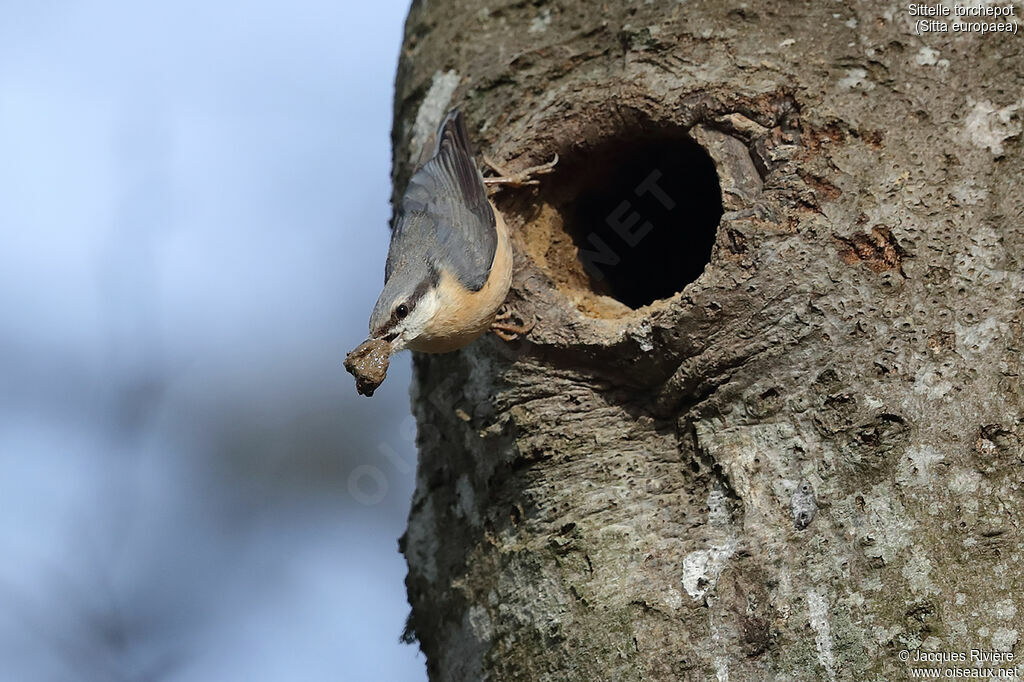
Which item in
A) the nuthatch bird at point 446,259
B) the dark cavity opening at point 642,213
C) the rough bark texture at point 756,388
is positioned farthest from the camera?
the dark cavity opening at point 642,213

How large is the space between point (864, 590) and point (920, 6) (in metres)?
1.30

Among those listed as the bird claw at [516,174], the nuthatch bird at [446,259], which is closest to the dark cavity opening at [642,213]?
the bird claw at [516,174]

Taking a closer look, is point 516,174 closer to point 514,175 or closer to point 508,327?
point 514,175

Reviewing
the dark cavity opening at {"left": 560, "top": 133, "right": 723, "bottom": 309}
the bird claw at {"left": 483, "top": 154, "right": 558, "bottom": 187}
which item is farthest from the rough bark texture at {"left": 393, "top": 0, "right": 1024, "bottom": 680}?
the dark cavity opening at {"left": 560, "top": 133, "right": 723, "bottom": 309}

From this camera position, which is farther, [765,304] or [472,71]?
[472,71]

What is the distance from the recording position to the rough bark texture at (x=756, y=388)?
6.80 ft

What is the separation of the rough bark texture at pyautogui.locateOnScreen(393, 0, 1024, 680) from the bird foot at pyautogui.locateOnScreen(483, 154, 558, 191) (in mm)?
29

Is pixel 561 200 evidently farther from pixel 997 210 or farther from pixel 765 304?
pixel 997 210

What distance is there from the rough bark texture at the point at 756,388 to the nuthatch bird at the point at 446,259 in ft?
0.34

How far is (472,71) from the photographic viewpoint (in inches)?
116

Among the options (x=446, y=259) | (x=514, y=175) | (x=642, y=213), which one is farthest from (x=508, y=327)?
(x=642, y=213)

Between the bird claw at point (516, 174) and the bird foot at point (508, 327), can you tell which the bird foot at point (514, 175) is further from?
the bird foot at point (508, 327)

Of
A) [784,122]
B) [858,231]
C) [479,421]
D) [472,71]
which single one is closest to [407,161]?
[472,71]

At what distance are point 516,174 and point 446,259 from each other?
29 centimetres
